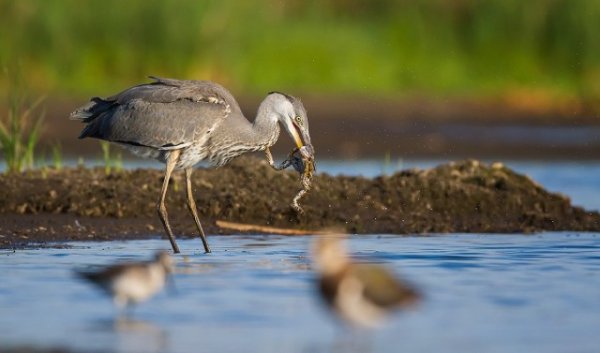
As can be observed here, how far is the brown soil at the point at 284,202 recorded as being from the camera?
12953 millimetres

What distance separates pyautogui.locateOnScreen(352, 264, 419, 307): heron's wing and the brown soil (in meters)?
5.05

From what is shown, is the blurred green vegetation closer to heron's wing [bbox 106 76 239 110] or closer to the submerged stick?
the submerged stick

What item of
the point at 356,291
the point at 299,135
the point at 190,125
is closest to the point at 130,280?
the point at 356,291

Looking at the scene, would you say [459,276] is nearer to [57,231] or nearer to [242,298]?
→ [242,298]

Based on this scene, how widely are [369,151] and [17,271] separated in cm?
1160

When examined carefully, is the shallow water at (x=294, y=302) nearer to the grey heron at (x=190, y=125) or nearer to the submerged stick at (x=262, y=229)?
the submerged stick at (x=262, y=229)

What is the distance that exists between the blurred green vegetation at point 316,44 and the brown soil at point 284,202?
8839mm

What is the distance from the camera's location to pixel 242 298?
30.2 feet

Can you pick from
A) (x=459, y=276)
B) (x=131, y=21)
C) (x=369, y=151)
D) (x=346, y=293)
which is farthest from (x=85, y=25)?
(x=346, y=293)

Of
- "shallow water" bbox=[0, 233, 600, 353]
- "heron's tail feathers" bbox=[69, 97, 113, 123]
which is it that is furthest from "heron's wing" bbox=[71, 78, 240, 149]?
"shallow water" bbox=[0, 233, 600, 353]

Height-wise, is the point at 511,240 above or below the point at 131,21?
below

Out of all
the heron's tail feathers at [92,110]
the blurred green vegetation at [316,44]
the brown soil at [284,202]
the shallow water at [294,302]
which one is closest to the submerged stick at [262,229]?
the brown soil at [284,202]

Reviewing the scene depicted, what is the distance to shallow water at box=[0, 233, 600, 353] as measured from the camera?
7.82 meters

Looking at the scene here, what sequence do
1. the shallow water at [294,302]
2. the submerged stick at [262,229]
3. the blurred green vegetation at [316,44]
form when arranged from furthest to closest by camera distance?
the blurred green vegetation at [316,44] < the submerged stick at [262,229] < the shallow water at [294,302]
